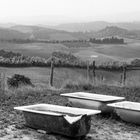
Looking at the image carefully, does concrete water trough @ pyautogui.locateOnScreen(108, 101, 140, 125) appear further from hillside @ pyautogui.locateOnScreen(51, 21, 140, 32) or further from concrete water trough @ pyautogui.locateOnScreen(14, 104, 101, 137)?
hillside @ pyautogui.locateOnScreen(51, 21, 140, 32)

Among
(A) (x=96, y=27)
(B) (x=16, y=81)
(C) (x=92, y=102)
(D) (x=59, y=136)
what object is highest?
(A) (x=96, y=27)

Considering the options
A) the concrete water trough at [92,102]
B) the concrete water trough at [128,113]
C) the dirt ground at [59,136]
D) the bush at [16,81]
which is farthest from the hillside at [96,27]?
the concrete water trough at [128,113]

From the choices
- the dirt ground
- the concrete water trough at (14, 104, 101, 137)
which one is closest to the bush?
the dirt ground

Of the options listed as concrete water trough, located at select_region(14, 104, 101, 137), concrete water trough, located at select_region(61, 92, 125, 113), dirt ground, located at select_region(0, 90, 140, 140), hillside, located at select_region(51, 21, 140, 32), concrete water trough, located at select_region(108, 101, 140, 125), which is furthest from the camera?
hillside, located at select_region(51, 21, 140, 32)

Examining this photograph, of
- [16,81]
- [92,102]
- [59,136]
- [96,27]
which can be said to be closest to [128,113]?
[92,102]

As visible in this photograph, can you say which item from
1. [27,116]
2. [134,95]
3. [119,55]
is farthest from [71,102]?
[119,55]

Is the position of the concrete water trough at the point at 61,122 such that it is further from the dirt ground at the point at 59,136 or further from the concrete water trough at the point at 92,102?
the concrete water trough at the point at 92,102

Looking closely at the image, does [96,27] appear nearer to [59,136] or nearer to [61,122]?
[59,136]

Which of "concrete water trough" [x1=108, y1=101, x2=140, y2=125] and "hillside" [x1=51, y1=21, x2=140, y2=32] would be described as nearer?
"concrete water trough" [x1=108, y1=101, x2=140, y2=125]

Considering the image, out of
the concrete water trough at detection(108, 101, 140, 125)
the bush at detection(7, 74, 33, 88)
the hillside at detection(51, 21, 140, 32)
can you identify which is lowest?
the bush at detection(7, 74, 33, 88)

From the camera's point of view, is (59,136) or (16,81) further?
(16,81)

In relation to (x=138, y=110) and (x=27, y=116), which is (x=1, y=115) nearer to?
(x=27, y=116)

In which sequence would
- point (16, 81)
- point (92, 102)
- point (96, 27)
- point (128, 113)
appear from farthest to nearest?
point (96, 27)
point (16, 81)
point (92, 102)
point (128, 113)

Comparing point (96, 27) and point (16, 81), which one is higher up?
point (96, 27)
